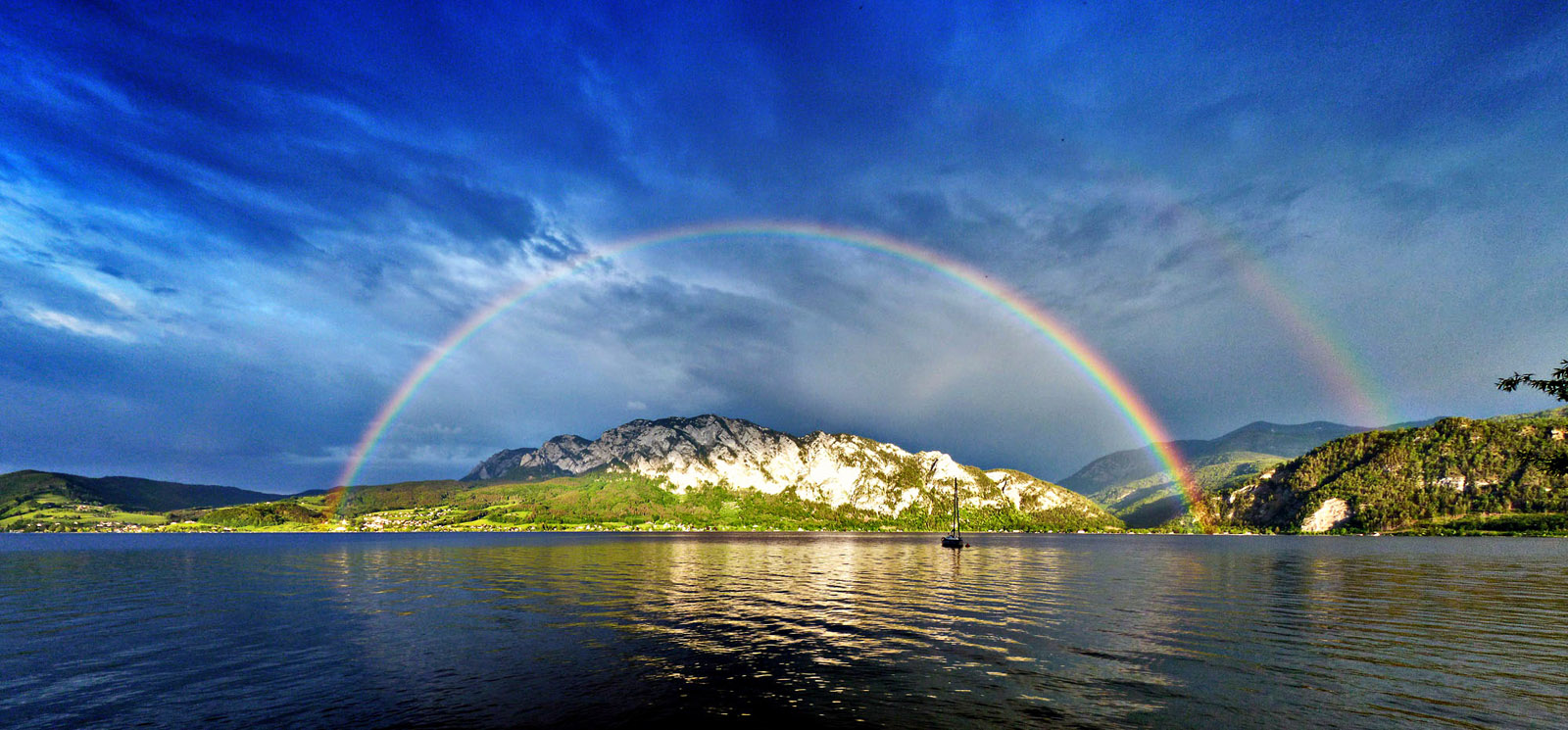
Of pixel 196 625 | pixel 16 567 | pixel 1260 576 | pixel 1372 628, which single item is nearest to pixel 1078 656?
pixel 1372 628

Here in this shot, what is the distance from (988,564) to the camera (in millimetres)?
125812

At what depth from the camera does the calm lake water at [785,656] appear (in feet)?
90.0

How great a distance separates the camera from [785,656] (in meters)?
39.2

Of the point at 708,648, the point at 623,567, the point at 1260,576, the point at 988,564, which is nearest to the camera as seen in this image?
the point at 708,648

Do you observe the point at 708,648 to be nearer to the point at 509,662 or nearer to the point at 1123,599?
the point at 509,662

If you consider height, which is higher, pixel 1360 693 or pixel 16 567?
pixel 1360 693

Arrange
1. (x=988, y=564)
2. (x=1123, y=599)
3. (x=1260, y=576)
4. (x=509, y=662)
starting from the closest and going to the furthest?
(x=509, y=662) → (x=1123, y=599) → (x=1260, y=576) → (x=988, y=564)

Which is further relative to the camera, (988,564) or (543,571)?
(988,564)

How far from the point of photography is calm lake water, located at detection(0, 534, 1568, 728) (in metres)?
27.4

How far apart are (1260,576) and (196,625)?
446ft

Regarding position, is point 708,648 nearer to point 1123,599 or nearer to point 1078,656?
point 1078,656

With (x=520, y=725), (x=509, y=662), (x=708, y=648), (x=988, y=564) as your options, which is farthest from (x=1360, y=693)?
(x=988, y=564)

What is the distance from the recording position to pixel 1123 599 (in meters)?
68.0

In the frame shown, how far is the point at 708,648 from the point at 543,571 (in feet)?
247
